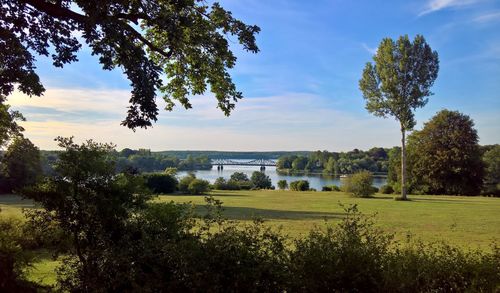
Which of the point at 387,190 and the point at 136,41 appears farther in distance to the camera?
the point at 387,190

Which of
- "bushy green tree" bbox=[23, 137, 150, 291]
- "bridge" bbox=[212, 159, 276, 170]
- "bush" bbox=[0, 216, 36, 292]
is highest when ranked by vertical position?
"bridge" bbox=[212, 159, 276, 170]

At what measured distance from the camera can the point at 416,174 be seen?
1924 inches

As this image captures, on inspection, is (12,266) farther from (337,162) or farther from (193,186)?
(337,162)

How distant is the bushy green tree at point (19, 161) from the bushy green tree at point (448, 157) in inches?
1649

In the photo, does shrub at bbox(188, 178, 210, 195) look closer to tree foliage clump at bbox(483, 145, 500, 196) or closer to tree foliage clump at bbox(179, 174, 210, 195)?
tree foliage clump at bbox(179, 174, 210, 195)

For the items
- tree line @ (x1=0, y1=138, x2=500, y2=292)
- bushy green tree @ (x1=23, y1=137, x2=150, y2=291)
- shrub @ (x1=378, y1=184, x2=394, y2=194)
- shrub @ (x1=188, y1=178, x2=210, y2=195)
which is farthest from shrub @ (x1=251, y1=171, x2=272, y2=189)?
bushy green tree @ (x1=23, y1=137, x2=150, y2=291)

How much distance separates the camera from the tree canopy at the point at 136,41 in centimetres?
529

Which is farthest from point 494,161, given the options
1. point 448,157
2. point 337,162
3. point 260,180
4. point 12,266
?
point 12,266

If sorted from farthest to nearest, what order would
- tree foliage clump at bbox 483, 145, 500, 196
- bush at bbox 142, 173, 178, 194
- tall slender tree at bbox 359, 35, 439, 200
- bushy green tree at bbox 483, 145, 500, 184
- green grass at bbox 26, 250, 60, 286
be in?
1. bushy green tree at bbox 483, 145, 500, 184
2. tree foliage clump at bbox 483, 145, 500, 196
3. bush at bbox 142, 173, 178, 194
4. tall slender tree at bbox 359, 35, 439, 200
5. green grass at bbox 26, 250, 60, 286

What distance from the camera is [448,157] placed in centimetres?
4625

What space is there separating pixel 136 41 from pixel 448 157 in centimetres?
4650

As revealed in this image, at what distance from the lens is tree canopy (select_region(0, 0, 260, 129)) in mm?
5285

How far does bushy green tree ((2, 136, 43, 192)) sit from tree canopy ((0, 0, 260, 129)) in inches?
1291

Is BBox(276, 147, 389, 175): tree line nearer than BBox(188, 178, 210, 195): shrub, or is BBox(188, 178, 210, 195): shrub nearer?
BBox(188, 178, 210, 195): shrub
